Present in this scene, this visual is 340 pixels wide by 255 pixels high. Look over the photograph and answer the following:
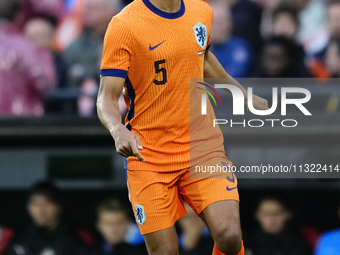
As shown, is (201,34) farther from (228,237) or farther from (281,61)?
(281,61)

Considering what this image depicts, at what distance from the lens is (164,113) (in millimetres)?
3422

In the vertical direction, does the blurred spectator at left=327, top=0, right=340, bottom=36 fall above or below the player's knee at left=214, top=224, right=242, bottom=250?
above

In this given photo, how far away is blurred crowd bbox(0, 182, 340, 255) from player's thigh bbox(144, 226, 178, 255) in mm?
1934

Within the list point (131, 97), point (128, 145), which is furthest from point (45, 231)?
point (128, 145)

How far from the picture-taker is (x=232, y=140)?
519 cm

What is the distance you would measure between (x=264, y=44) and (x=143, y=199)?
2.90 m

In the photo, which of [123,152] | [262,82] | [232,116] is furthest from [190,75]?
[262,82]

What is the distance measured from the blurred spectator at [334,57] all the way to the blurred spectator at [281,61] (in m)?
0.27

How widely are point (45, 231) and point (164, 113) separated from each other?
266 centimetres

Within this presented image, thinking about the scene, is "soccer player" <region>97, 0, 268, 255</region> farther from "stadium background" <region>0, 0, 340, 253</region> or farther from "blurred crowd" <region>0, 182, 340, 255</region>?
"blurred crowd" <region>0, 182, 340, 255</region>

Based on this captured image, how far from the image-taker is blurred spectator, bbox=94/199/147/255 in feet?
17.6

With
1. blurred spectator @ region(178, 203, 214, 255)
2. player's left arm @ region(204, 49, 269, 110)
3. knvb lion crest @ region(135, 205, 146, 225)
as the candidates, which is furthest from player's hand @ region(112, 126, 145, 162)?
blurred spectator @ region(178, 203, 214, 255)

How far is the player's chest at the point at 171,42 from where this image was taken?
10.8 ft

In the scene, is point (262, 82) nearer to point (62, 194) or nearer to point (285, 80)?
point (285, 80)
